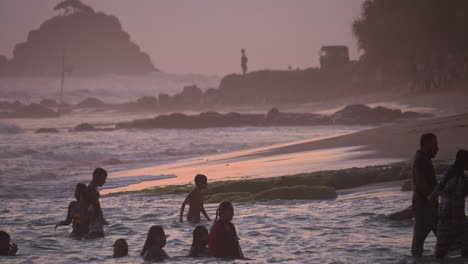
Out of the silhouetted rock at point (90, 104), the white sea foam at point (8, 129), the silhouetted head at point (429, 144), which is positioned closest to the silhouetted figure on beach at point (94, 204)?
the silhouetted head at point (429, 144)

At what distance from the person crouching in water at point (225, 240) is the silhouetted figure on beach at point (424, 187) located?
7.82ft

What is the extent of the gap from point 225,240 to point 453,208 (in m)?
3.02

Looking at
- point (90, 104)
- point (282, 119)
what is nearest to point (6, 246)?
point (282, 119)

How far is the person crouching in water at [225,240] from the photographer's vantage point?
28.3 ft

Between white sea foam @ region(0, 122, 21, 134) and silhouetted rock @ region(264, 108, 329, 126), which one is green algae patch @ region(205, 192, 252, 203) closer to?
silhouetted rock @ region(264, 108, 329, 126)

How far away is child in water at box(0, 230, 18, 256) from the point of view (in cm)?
945

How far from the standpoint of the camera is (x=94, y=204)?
10461mm

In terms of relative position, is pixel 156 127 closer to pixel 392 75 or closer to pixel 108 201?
pixel 392 75

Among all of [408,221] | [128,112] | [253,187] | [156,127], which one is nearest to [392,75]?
[156,127]

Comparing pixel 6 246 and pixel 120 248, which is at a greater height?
pixel 6 246

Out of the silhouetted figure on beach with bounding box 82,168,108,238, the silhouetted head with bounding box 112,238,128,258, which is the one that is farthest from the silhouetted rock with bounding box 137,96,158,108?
the silhouetted head with bounding box 112,238,128,258

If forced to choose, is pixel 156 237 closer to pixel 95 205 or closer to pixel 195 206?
pixel 95 205

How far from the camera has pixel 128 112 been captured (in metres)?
98.6

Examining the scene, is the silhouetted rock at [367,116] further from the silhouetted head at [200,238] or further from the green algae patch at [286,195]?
the silhouetted head at [200,238]
